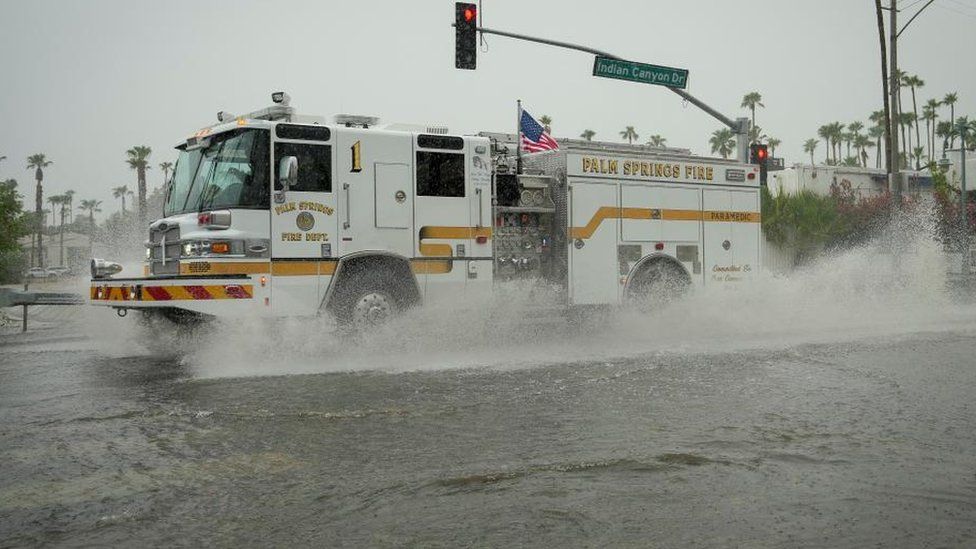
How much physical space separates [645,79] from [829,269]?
588 cm

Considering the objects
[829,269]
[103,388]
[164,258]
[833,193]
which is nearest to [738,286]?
[829,269]

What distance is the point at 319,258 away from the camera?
35.2ft

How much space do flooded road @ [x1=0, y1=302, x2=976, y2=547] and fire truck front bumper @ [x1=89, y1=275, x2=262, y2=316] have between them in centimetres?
72

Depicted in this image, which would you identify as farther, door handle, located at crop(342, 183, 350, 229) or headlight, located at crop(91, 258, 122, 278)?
headlight, located at crop(91, 258, 122, 278)

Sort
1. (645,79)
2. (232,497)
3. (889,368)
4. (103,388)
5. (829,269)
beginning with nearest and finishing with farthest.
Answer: (232,497)
(103,388)
(889,368)
(829,269)
(645,79)

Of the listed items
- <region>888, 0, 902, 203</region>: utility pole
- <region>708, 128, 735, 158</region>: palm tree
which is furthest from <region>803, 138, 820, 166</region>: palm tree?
<region>888, 0, 902, 203</region>: utility pole

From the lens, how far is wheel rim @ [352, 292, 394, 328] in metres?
10.8

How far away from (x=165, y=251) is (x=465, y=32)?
10241 mm

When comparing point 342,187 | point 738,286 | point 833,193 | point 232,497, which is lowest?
point 232,497

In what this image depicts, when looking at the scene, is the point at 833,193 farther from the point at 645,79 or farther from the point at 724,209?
the point at 724,209

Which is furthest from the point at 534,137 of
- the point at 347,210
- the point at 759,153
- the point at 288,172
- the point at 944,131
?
the point at 944,131

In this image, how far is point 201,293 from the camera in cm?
988

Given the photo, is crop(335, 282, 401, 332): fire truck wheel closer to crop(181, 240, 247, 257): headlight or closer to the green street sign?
crop(181, 240, 247, 257): headlight

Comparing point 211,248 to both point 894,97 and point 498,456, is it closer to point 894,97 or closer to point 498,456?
point 498,456
